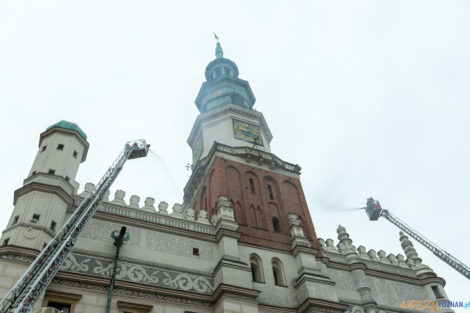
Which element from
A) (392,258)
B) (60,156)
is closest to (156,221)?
(60,156)

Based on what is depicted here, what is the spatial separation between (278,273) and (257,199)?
588 centimetres

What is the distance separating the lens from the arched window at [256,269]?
2259 cm

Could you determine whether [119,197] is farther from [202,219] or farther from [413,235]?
[413,235]

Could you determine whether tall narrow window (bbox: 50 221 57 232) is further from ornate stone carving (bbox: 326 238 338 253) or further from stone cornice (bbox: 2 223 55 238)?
ornate stone carving (bbox: 326 238 338 253)

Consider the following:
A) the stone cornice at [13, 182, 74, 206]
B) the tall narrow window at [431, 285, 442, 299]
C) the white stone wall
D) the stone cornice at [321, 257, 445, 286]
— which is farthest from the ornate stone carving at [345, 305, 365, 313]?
the white stone wall

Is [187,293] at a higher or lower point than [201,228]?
lower

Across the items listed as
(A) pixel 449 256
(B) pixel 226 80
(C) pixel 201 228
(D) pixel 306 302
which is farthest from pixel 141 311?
(A) pixel 449 256

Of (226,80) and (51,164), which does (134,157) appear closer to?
(51,164)

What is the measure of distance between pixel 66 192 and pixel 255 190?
12.3 m

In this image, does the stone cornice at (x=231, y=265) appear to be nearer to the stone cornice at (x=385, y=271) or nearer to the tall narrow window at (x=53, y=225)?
the stone cornice at (x=385, y=271)

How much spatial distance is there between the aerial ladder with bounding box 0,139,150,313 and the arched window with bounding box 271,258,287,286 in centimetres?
968

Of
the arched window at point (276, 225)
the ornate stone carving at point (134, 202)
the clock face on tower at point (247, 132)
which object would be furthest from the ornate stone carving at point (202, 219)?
the clock face on tower at point (247, 132)

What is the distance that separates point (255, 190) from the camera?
28.9 meters

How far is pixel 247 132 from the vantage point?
35031mm
